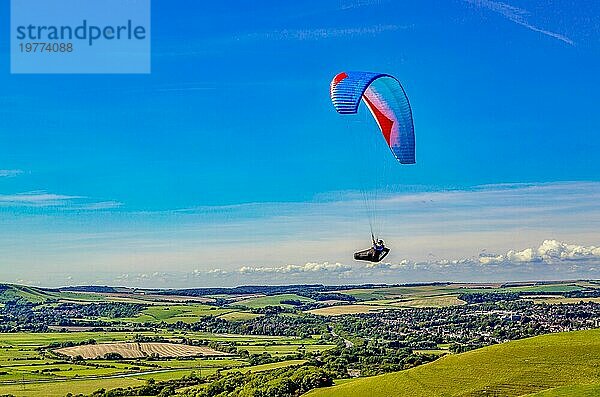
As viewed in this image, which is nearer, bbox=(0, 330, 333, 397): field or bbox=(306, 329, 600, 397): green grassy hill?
bbox=(306, 329, 600, 397): green grassy hill

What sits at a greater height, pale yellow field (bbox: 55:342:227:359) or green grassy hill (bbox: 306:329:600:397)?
green grassy hill (bbox: 306:329:600:397)

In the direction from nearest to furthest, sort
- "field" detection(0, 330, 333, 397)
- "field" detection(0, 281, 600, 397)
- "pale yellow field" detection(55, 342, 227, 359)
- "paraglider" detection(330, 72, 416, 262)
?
1. "paraglider" detection(330, 72, 416, 262)
2. "field" detection(0, 281, 600, 397)
3. "field" detection(0, 330, 333, 397)
4. "pale yellow field" detection(55, 342, 227, 359)

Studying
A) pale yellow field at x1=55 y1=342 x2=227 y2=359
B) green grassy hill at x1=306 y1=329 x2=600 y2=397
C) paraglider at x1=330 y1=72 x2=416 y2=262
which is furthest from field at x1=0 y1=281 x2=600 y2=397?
paraglider at x1=330 y1=72 x2=416 y2=262

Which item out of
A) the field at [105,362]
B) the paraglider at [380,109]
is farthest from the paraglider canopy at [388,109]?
the field at [105,362]

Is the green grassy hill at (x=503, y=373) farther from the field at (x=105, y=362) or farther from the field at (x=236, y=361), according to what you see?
the field at (x=105, y=362)

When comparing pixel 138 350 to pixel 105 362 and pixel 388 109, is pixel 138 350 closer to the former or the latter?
pixel 105 362

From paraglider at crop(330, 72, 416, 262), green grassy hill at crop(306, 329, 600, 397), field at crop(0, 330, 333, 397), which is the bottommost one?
field at crop(0, 330, 333, 397)

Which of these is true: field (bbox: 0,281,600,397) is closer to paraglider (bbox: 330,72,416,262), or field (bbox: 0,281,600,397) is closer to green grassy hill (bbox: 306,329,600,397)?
green grassy hill (bbox: 306,329,600,397)

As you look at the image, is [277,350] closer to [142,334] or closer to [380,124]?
[142,334]

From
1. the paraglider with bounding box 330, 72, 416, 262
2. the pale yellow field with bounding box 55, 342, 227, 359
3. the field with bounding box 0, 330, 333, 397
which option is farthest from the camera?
Result: the pale yellow field with bounding box 55, 342, 227, 359
